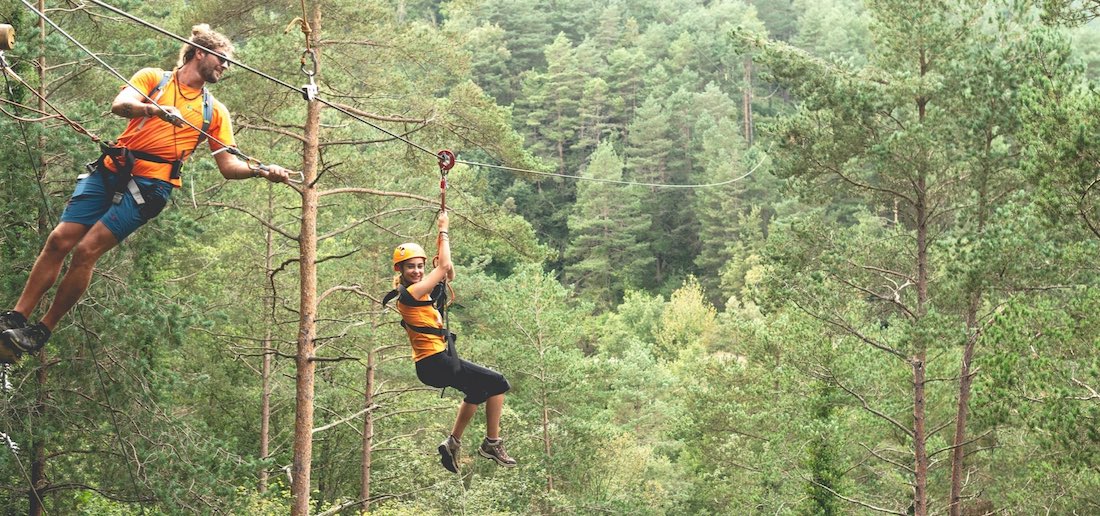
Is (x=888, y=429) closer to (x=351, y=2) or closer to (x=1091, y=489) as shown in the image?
(x=1091, y=489)

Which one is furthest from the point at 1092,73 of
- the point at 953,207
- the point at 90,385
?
the point at 90,385

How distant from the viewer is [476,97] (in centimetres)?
1235

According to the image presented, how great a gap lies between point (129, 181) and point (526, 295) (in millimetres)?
17763

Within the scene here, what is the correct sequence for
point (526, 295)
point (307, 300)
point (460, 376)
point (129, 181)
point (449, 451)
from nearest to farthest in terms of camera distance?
point (129, 181), point (460, 376), point (449, 451), point (307, 300), point (526, 295)

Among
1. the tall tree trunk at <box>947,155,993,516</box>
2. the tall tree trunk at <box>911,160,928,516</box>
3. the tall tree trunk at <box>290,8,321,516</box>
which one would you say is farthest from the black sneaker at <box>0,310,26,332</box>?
the tall tree trunk at <box>911,160,928,516</box>

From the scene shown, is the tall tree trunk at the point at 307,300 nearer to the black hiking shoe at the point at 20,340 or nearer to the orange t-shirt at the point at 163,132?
the black hiking shoe at the point at 20,340

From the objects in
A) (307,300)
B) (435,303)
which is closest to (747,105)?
(307,300)

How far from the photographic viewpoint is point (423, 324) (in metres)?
6.43

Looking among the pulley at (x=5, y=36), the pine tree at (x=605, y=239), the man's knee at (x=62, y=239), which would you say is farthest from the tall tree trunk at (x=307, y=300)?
the pine tree at (x=605, y=239)

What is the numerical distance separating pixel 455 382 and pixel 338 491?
1726 centimetres

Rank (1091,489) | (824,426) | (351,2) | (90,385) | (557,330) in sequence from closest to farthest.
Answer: (90,385) → (351,2) → (1091,489) → (824,426) → (557,330)

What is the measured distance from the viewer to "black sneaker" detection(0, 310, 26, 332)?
4973mm

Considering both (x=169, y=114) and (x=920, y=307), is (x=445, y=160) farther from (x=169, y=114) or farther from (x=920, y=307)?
(x=920, y=307)

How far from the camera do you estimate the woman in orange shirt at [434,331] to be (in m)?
6.20
